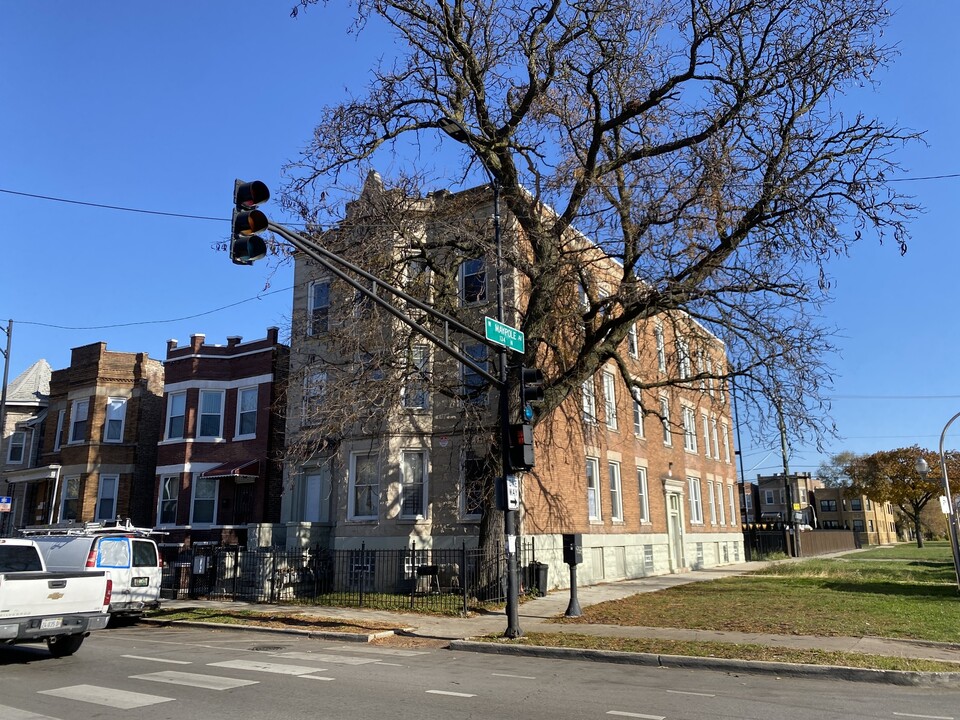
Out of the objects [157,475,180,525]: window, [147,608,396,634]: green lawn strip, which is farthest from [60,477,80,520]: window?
[147,608,396,634]: green lawn strip

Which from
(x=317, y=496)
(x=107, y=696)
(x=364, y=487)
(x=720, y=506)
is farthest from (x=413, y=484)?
(x=720, y=506)

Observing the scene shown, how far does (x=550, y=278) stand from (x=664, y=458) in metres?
16.9

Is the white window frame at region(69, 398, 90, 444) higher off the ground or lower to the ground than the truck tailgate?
higher

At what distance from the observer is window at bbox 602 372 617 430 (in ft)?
88.8

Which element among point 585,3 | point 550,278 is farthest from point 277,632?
point 585,3

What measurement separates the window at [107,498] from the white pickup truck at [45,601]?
19.8 meters

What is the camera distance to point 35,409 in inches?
1494

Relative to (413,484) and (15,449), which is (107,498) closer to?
(15,449)

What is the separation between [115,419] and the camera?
3108cm

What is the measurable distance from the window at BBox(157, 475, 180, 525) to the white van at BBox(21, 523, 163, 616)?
10.3m

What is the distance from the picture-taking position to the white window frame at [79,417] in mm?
30953

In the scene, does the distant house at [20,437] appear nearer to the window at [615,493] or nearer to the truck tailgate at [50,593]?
the truck tailgate at [50,593]

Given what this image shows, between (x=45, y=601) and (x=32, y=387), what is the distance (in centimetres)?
3331

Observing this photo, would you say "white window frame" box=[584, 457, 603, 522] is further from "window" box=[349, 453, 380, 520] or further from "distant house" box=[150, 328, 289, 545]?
"distant house" box=[150, 328, 289, 545]
